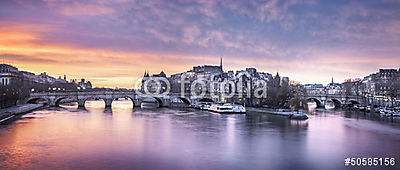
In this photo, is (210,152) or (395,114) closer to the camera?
(210,152)

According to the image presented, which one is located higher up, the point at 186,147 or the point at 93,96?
the point at 93,96

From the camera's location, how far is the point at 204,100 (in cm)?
10275

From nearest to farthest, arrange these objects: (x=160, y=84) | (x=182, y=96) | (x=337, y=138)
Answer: (x=337, y=138)
(x=182, y=96)
(x=160, y=84)

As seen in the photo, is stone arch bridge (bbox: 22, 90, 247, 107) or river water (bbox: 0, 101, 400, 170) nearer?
river water (bbox: 0, 101, 400, 170)

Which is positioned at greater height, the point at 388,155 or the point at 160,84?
the point at 160,84

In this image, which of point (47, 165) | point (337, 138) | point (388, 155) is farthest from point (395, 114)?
point (47, 165)

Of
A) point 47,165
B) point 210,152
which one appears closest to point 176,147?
point 210,152

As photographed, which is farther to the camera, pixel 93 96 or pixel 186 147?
pixel 93 96

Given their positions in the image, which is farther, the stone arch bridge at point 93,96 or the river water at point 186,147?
the stone arch bridge at point 93,96

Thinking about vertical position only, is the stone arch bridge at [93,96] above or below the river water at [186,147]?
above

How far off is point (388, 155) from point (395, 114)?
4180 centimetres

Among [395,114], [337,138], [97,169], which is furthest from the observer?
[395,114]

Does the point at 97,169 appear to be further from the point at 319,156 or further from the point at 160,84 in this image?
the point at 160,84

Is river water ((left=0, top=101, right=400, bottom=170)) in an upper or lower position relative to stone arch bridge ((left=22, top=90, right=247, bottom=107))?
lower
